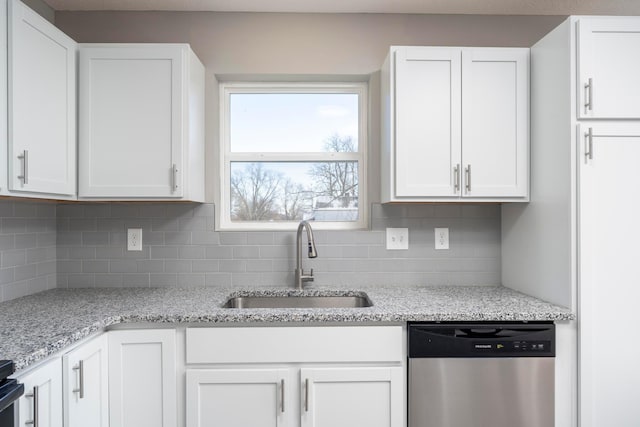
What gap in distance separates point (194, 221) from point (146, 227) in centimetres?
28

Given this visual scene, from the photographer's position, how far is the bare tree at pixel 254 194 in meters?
2.47

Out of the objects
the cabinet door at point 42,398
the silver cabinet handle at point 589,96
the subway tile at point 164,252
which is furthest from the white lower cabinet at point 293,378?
the silver cabinet handle at point 589,96

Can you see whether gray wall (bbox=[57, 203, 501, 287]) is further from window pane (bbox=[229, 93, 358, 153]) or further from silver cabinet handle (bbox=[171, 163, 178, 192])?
window pane (bbox=[229, 93, 358, 153])

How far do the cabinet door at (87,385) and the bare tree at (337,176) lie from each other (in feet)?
4.59

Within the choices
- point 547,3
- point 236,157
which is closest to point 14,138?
point 236,157

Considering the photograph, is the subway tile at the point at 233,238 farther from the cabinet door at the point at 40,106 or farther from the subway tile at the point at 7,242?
the subway tile at the point at 7,242

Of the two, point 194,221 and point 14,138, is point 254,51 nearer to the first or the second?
point 194,221

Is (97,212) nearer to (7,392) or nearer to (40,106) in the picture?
(40,106)

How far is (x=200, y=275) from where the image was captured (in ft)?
7.71

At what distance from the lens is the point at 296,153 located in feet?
8.07

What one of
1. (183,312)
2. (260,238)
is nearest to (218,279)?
(260,238)

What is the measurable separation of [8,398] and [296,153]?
178 cm

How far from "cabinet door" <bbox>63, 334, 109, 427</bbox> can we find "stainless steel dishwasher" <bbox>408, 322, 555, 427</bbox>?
4.12 ft

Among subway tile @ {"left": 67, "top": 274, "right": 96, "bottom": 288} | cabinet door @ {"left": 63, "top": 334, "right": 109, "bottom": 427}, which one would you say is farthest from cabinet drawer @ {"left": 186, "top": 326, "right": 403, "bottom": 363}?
subway tile @ {"left": 67, "top": 274, "right": 96, "bottom": 288}
